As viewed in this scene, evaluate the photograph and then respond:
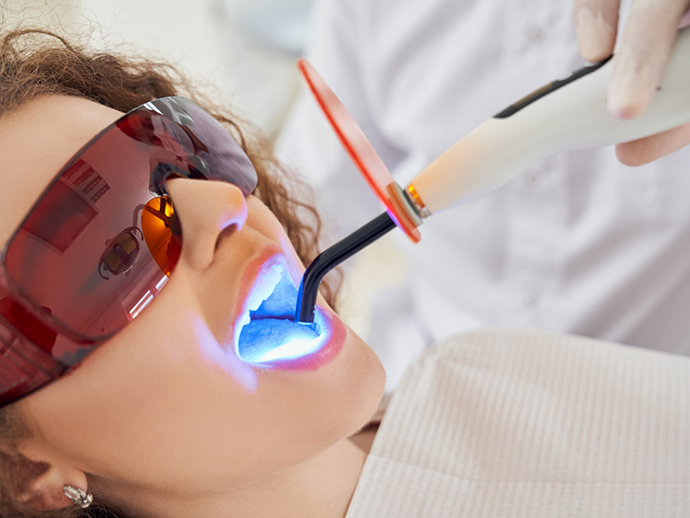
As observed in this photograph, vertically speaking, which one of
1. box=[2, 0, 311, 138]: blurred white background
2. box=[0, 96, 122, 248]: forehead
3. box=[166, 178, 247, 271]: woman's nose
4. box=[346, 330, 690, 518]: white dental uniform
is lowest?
box=[346, 330, 690, 518]: white dental uniform

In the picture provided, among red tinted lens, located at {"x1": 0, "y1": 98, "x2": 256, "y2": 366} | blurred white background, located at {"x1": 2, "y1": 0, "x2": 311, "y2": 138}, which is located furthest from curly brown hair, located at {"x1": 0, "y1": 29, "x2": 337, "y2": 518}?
blurred white background, located at {"x1": 2, "y1": 0, "x2": 311, "y2": 138}

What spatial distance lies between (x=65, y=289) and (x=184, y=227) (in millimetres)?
132

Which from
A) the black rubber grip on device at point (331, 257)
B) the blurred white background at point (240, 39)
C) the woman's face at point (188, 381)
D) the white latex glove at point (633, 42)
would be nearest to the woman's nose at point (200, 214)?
the woman's face at point (188, 381)

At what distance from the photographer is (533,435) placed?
83 cm

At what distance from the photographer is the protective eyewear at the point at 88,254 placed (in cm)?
54

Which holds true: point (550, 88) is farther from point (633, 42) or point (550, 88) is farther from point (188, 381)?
point (188, 381)

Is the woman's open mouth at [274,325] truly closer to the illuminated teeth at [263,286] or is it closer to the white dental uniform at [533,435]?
the illuminated teeth at [263,286]

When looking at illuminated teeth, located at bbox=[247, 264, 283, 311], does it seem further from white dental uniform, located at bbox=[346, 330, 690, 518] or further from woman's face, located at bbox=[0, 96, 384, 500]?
white dental uniform, located at bbox=[346, 330, 690, 518]

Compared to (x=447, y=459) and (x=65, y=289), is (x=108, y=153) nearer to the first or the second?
(x=65, y=289)

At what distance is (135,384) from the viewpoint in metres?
0.58

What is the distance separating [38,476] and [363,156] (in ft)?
1.62

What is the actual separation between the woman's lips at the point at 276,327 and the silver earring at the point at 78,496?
A: 238 millimetres

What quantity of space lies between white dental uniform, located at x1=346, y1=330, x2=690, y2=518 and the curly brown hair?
0.97 ft

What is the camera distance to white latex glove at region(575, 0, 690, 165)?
0.49m
